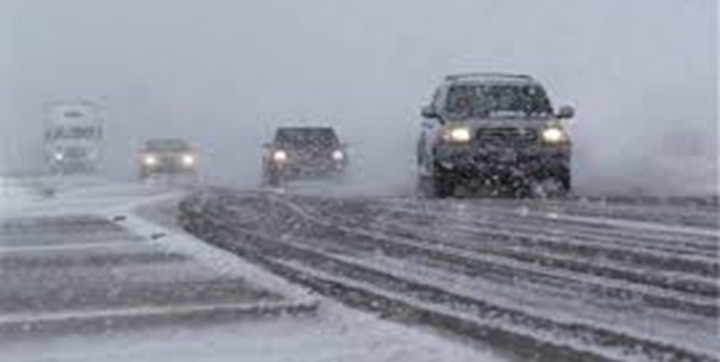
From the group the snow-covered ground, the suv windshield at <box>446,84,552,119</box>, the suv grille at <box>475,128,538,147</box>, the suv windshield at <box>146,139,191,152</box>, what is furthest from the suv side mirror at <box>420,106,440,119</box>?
the suv windshield at <box>146,139,191,152</box>

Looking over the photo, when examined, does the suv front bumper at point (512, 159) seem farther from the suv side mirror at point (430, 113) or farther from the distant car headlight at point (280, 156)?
the distant car headlight at point (280, 156)

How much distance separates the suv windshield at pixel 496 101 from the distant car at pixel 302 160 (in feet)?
39.9

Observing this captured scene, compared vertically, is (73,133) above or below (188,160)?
above

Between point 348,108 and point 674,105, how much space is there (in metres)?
26.2

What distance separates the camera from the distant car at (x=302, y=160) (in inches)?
1555

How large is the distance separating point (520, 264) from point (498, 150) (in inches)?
489

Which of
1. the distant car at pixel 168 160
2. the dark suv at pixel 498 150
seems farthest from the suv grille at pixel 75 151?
the dark suv at pixel 498 150

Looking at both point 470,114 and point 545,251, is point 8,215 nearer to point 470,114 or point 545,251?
point 470,114

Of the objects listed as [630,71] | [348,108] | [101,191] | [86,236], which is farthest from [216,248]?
[348,108]

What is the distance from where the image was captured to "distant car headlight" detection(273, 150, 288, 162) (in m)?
39.6

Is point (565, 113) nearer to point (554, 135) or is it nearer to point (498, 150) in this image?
point (554, 135)

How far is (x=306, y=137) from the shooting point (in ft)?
135

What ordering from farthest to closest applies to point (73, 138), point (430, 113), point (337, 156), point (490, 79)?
point (73, 138) < point (337, 156) < point (490, 79) < point (430, 113)


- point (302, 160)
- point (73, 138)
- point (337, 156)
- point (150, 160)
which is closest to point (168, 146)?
point (150, 160)
